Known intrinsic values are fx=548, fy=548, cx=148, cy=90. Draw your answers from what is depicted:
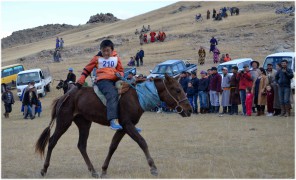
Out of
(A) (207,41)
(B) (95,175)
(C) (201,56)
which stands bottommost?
(C) (201,56)

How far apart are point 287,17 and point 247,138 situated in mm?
50614

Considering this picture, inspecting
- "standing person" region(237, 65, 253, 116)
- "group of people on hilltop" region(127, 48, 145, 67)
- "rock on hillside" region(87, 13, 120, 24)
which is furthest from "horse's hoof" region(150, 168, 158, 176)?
"rock on hillside" region(87, 13, 120, 24)

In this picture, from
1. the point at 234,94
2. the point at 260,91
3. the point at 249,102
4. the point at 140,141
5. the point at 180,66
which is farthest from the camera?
the point at 180,66

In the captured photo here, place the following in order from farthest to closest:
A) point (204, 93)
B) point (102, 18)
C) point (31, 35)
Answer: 1. point (102, 18)
2. point (31, 35)
3. point (204, 93)

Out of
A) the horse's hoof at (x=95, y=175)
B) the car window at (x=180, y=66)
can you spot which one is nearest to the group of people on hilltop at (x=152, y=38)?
the car window at (x=180, y=66)

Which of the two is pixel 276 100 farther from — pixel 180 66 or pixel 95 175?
pixel 180 66

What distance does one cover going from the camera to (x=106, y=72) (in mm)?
10477

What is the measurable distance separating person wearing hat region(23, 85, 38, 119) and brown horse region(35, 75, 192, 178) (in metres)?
14.4

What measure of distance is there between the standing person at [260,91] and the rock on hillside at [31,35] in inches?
3874

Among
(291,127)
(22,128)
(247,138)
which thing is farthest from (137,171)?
(22,128)

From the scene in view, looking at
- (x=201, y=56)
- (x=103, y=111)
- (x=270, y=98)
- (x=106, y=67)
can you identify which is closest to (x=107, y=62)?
(x=106, y=67)

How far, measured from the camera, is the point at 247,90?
20.9 metres

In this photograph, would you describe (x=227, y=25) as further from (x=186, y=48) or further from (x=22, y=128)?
(x=22, y=128)

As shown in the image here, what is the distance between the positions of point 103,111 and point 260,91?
1129 centimetres
